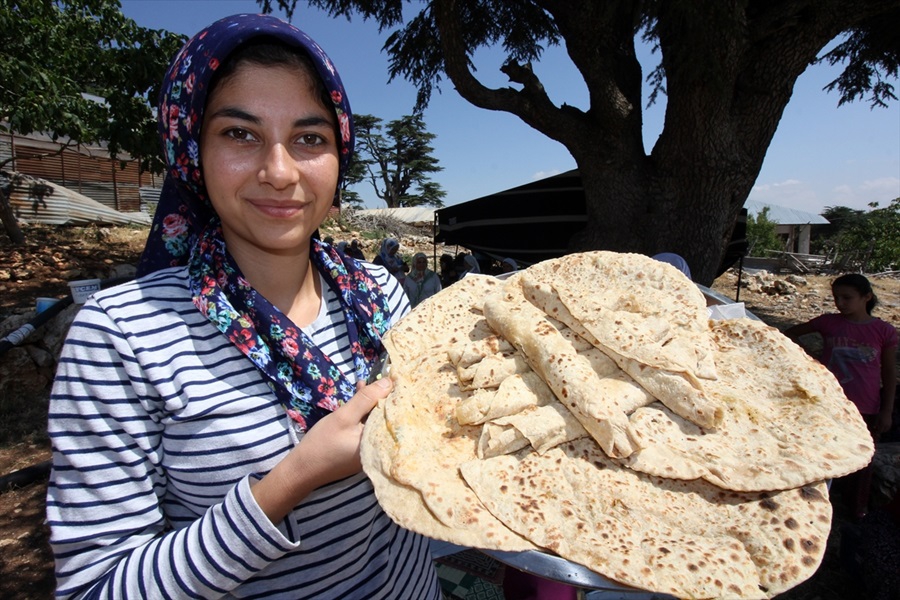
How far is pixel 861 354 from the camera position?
4.02 meters

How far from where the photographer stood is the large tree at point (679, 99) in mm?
5230

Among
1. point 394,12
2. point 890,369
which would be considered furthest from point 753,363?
point 394,12

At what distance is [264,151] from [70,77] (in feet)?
33.6

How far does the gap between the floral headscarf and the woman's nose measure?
0.62 ft

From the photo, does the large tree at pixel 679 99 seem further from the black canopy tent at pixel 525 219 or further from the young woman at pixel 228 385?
the young woman at pixel 228 385

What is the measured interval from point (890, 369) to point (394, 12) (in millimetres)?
9482

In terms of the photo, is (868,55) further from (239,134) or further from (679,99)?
(239,134)

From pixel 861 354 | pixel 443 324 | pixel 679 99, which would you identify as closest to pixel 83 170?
pixel 679 99

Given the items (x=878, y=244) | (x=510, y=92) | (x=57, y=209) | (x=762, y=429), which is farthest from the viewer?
(x=878, y=244)

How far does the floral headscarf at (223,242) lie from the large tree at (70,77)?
6.87m

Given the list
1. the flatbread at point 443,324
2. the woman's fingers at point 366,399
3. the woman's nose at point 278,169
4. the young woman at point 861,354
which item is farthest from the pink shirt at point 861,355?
the woman's nose at point 278,169

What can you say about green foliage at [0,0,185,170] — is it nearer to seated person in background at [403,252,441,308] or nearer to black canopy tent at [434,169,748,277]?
seated person in background at [403,252,441,308]

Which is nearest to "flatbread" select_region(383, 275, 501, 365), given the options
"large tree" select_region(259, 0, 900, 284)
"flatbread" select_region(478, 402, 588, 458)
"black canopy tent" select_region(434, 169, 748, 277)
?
"flatbread" select_region(478, 402, 588, 458)

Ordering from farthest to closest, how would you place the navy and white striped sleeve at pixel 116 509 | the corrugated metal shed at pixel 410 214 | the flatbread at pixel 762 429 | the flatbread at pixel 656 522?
the corrugated metal shed at pixel 410 214, the flatbread at pixel 762 429, the flatbread at pixel 656 522, the navy and white striped sleeve at pixel 116 509
